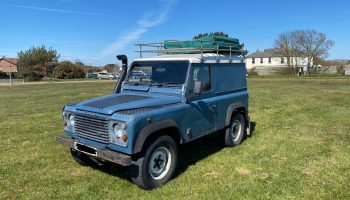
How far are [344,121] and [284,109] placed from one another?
10.9ft

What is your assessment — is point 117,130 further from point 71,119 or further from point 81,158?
point 81,158

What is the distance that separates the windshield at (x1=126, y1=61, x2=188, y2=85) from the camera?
20.9 feet

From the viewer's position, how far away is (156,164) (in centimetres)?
569

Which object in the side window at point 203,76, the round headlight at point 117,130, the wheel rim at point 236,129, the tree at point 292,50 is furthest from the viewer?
the tree at point 292,50

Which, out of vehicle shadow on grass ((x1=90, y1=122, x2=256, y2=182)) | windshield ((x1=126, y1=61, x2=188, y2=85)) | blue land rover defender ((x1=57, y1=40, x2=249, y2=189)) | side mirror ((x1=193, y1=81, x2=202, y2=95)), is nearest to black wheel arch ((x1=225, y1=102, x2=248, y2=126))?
blue land rover defender ((x1=57, y1=40, x2=249, y2=189))

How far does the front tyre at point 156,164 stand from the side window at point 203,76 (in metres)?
1.41

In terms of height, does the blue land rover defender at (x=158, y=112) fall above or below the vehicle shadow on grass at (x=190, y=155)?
above

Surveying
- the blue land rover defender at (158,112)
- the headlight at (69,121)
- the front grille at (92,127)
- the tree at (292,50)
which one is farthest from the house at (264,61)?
the front grille at (92,127)

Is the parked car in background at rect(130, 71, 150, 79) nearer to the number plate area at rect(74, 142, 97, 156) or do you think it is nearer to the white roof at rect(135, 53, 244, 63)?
the white roof at rect(135, 53, 244, 63)

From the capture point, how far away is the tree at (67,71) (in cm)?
7225

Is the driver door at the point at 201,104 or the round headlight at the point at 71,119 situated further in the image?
the driver door at the point at 201,104

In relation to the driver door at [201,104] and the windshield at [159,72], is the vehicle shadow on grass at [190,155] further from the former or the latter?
the windshield at [159,72]

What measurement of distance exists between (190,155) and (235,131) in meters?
1.53

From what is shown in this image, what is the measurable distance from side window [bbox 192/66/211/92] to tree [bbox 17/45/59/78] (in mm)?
70470
